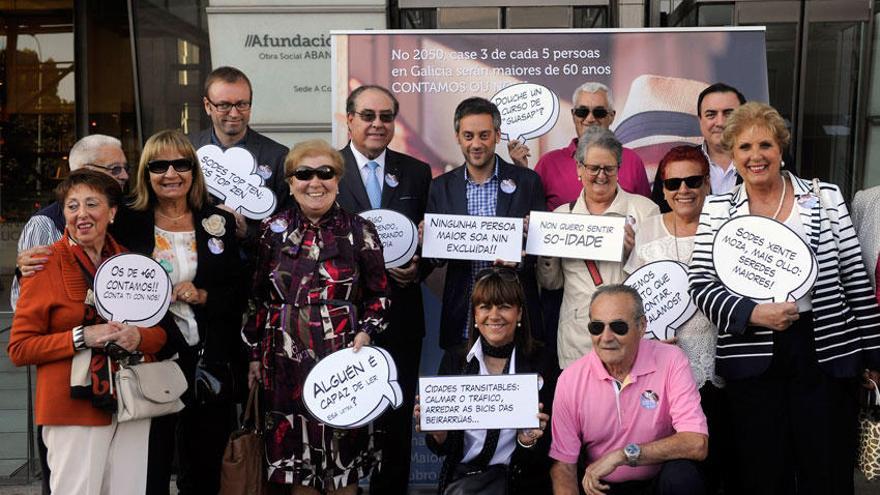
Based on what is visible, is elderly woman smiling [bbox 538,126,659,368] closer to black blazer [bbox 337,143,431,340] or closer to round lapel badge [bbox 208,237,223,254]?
black blazer [bbox 337,143,431,340]

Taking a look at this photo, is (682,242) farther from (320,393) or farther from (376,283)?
(320,393)

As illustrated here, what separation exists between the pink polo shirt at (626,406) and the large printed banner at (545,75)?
204 centimetres

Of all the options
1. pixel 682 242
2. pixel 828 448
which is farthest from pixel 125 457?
pixel 828 448

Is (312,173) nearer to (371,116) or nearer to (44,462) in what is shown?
(371,116)

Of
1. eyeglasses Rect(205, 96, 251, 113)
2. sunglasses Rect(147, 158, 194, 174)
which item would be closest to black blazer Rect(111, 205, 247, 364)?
sunglasses Rect(147, 158, 194, 174)

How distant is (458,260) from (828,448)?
1.93 m

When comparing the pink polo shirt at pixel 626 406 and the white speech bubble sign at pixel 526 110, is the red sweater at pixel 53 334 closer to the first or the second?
the pink polo shirt at pixel 626 406

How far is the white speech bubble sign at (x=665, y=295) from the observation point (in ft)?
14.2

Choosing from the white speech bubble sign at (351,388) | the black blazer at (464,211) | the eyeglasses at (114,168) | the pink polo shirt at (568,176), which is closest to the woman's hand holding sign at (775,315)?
the black blazer at (464,211)

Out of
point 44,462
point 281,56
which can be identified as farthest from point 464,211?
point 281,56

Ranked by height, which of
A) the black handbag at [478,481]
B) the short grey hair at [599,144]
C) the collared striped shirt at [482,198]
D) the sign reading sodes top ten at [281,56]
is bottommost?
the black handbag at [478,481]

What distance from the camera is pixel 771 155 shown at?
13.2 ft

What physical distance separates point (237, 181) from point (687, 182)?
2.29m

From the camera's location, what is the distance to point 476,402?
403 cm
